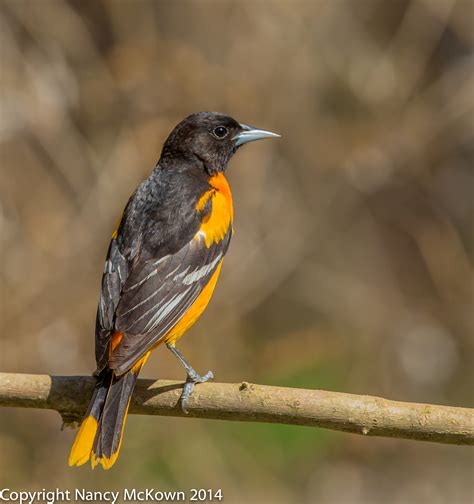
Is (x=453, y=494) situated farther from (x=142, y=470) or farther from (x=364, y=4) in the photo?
(x=364, y=4)

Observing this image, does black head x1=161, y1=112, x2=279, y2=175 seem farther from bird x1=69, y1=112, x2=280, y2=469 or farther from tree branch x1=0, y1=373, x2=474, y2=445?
tree branch x1=0, y1=373, x2=474, y2=445

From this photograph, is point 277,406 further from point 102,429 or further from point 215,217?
point 215,217

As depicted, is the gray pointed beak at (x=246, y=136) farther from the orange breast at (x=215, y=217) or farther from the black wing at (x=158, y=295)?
the black wing at (x=158, y=295)

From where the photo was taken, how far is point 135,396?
4.07 m

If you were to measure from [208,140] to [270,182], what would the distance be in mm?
3137

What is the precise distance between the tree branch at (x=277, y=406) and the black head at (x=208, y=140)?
172 centimetres

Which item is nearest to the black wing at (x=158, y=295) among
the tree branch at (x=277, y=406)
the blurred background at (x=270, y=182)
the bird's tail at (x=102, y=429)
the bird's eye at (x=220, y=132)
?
the bird's tail at (x=102, y=429)

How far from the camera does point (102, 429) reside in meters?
3.88

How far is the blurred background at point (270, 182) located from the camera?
745cm

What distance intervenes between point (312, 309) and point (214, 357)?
155cm

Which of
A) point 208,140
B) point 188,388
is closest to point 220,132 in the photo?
point 208,140

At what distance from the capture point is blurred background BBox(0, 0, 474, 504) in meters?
7.45

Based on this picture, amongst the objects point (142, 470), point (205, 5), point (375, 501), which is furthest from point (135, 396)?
point (205, 5)

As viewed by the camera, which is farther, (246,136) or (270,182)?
(270,182)
